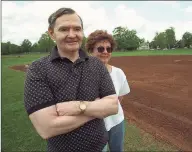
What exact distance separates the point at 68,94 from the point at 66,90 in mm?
37

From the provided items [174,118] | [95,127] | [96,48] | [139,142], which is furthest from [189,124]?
[95,127]

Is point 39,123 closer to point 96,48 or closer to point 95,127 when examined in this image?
point 95,127

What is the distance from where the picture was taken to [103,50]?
117 inches

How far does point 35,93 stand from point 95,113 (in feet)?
1.70

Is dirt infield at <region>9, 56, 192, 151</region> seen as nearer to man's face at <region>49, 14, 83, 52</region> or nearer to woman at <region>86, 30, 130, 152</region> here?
woman at <region>86, 30, 130, 152</region>

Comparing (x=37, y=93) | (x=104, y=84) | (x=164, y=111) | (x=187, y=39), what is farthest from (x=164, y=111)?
(x=187, y=39)

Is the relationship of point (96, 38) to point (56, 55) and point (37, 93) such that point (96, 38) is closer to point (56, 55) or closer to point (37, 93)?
point (56, 55)

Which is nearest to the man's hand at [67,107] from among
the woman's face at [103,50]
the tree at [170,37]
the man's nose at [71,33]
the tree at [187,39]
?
the man's nose at [71,33]

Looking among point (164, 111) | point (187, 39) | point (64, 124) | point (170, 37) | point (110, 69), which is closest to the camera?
point (64, 124)

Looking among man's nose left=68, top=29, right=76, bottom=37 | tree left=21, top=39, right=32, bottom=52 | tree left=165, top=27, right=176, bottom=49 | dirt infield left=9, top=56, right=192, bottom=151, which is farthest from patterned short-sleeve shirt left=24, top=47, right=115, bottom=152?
tree left=21, top=39, right=32, bottom=52

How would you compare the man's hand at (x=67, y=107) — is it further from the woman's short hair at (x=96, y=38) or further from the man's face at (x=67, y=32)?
the woman's short hair at (x=96, y=38)

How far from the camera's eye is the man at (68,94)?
202 cm

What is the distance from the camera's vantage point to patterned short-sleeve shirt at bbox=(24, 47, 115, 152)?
6.68ft

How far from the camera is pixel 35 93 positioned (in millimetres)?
2025
